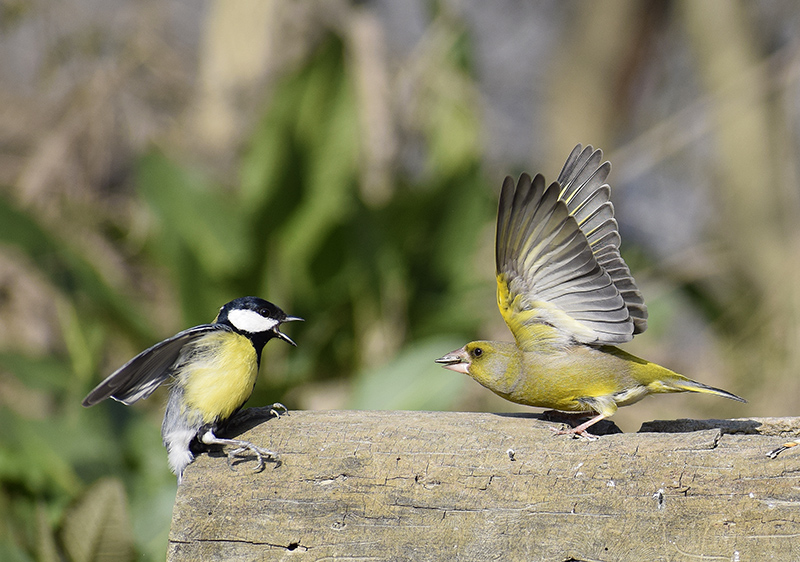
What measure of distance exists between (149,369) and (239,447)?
1.14ft

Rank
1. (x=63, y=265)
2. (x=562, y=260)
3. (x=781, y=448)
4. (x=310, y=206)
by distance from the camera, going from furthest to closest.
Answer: (x=310, y=206)
(x=63, y=265)
(x=562, y=260)
(x=781, y=448)

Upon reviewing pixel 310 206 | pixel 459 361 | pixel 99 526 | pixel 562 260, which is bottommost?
pixel 99 526

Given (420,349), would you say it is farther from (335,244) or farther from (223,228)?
(223,228)

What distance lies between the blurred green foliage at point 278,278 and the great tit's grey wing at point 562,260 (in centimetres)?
211

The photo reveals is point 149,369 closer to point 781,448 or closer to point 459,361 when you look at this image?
point 459,361

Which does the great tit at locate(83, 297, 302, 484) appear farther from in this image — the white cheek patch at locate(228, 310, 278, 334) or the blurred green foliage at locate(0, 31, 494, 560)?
the blurred green foliage at locate(0, 31, 494, 560)

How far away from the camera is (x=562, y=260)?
2.04 metres

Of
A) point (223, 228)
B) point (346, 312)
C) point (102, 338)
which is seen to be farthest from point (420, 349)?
point (102, 338)

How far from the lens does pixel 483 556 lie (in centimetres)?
175

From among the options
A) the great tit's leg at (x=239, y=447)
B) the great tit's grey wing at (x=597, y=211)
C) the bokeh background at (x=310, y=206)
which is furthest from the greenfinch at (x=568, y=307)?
the bokeh background at (x=310, y=206)

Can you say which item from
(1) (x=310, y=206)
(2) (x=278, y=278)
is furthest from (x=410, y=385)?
(1) (x=310, y=206)

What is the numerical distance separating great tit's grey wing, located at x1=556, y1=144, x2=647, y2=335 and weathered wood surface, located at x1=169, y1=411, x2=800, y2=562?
427 mm

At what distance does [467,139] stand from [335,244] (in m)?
1.57

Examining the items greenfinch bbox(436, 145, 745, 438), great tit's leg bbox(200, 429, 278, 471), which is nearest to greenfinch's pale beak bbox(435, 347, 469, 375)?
greenfinch bbox(436, 145, 745, 438)
